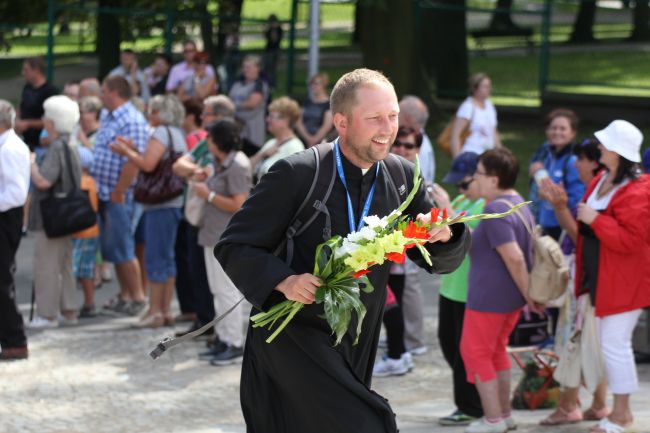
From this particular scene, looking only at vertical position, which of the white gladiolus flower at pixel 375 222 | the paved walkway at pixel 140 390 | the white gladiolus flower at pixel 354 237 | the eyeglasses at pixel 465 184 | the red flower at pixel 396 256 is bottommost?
the paved walkway at pixel 140 390

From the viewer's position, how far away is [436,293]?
1132 centimetres

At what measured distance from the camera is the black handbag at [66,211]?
9.79 metres

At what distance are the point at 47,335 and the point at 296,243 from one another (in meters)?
5.67

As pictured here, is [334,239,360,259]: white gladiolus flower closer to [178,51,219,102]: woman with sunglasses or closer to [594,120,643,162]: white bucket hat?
[594,120,643,162]: white bucket hat

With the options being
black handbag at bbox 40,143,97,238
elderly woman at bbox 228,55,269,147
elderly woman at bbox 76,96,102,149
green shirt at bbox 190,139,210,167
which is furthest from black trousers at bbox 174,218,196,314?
elderly woman at bbox 228,55,269,147

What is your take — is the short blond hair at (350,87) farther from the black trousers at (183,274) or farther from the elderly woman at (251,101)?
the elderly woman at (251,101)

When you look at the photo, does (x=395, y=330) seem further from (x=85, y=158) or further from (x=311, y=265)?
(x=311, y=265)

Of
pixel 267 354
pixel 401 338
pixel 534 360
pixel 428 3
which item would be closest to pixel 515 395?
pixel 534 360

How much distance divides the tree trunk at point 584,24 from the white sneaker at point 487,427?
58.9 feet

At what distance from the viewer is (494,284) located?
6855 millimetres

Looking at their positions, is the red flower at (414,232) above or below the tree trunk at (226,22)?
below

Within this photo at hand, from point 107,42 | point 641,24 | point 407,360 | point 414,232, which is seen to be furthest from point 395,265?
point 641,24

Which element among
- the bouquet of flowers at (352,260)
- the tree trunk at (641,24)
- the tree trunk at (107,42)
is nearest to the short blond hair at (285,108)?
the bouquet of flowers at (352,260)

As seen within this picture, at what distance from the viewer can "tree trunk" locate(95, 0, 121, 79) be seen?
23.2 metres
